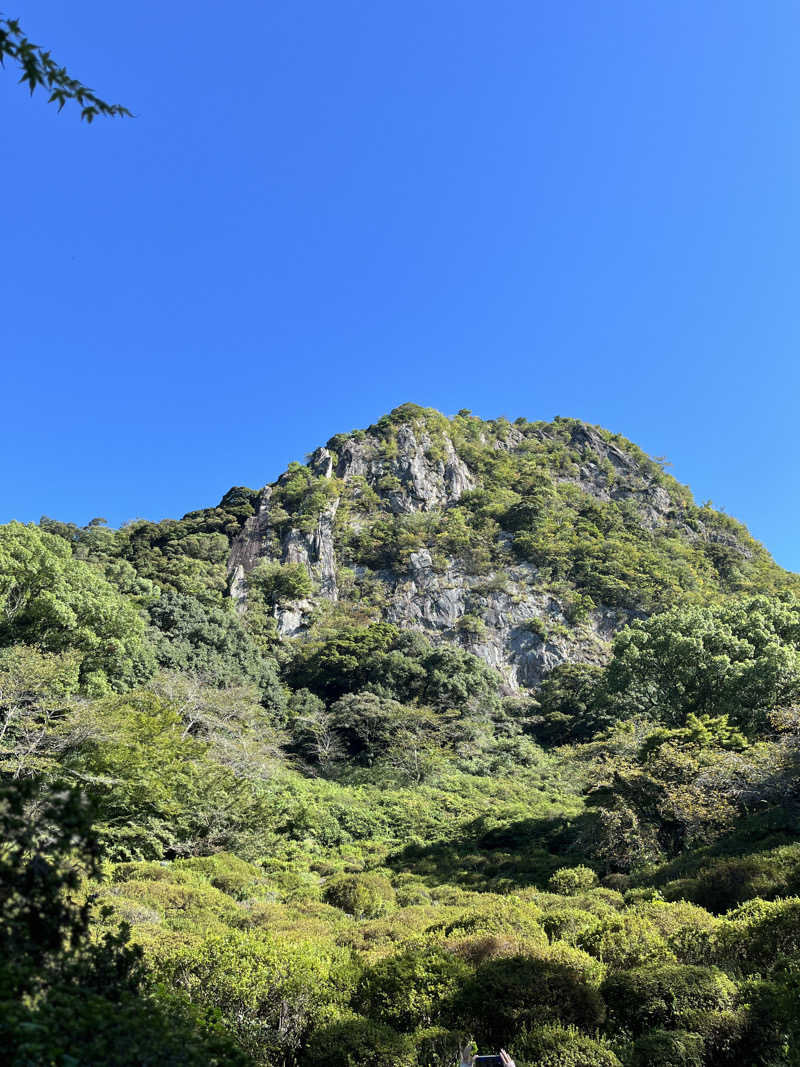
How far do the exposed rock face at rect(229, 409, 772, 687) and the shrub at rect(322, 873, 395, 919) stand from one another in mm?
33095

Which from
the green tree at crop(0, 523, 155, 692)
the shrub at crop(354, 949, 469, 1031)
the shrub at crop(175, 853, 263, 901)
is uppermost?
the green tree at crop(0, 523, 155, 692)

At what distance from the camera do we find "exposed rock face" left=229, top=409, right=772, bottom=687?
47812mm

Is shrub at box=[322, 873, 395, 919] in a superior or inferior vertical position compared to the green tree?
inferior

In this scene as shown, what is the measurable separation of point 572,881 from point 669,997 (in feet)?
24.2

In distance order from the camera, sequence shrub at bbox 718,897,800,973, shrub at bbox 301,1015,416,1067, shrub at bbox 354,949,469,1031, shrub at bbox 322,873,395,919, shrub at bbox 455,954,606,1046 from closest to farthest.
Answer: shrub at bbox 301,1015,416,1067
shrub at bbox 455,954,606,1046
shrub at bbox 354,949,469,1031
shrub at bbox 718,897,800,973
shrub at bbox 322,873,395,919

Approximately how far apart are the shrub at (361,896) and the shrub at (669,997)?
6.38 meters

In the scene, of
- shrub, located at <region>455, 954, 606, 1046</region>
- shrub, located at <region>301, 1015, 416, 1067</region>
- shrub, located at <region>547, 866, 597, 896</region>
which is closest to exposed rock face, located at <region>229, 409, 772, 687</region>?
shrub, located at <region>547, 866, 597, 896</region>

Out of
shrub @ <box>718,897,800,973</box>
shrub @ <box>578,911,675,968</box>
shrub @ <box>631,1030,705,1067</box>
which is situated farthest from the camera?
shrub @ <box>578,911,675,968</box>

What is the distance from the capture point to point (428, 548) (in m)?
55.7

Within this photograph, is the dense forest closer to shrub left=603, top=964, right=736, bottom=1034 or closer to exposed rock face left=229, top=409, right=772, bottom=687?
shrub left=603, top=964, right=736, bottom=1034

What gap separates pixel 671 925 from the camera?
7.32m

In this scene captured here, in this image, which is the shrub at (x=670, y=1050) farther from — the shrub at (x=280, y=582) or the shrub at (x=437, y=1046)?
the shrub at (x=280, y=582)

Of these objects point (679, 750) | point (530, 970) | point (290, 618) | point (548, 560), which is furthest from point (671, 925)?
point (548, 560)

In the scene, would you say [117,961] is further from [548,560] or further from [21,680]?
[548,560]
